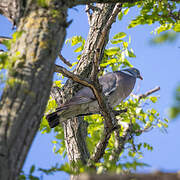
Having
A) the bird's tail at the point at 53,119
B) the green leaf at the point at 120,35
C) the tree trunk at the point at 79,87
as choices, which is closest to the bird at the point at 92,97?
the bird's tail at the point at 53,119

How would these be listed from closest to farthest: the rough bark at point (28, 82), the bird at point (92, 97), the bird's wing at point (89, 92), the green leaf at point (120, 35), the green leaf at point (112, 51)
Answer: the rough bark at point (28, 82) < the bird at point (92, 97) < the bird's wing at point (89, 92) < the green leaf at point (120, 35) < the green leaf at point (112, 51)

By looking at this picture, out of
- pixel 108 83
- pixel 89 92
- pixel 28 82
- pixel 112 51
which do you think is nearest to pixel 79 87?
pixel 89 92

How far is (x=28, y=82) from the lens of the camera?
81.2 inches

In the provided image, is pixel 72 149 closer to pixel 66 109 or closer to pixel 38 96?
pixel 66 109

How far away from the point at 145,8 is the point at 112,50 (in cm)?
113

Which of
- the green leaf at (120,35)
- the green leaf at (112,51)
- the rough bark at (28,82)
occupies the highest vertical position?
the green leaf at (120,35)

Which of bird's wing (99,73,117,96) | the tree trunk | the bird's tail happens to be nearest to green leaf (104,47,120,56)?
the tree trunk

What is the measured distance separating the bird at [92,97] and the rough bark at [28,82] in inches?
92.4

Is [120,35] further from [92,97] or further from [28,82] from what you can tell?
[28,82]

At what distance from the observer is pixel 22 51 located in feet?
7.04

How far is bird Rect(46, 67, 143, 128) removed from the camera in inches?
182

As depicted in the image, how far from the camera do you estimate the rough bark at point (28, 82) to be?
192 cm

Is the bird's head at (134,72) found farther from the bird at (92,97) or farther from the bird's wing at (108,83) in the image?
the bird's wing at (108,83)

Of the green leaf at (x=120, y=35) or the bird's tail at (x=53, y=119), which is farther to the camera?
the green leaf at (x=120, y=35)
